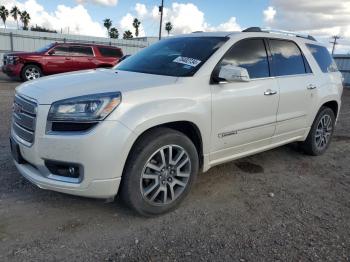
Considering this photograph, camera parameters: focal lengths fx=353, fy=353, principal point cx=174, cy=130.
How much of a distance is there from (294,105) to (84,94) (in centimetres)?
285

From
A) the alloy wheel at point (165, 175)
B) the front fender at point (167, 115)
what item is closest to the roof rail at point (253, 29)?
the front fender at point (167, 115)

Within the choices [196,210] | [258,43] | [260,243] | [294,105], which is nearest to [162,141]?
[196,210]

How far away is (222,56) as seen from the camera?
12.5ft

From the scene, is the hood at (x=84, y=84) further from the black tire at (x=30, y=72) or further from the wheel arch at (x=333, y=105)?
the black tire at (x=30, y=72)

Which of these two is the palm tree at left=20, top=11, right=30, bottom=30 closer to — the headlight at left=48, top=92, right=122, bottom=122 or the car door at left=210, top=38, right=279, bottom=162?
the car door at left=210, top=38, right=279, bottom=162

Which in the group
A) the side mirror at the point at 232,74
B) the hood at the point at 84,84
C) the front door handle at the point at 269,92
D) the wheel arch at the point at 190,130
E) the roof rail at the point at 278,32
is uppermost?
the roof rail at the point at 278,32

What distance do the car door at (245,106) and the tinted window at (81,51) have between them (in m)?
12.5

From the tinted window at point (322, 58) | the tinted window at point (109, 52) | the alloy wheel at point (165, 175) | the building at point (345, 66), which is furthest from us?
the building at point (345, 66)

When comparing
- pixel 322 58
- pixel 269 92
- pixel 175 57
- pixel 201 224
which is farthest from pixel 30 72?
pixel 201 224

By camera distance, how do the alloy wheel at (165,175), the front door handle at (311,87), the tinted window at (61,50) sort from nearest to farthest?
the alloy wheel at (165,175)
the front door handle at (311,87)
the tinted window at (61,50)

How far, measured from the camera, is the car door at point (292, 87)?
4.43m

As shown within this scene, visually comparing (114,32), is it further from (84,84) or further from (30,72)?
(84,84)

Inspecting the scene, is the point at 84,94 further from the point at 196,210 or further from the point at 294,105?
the point at 294,105

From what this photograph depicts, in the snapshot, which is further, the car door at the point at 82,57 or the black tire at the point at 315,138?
the car door at the point at 82,57
